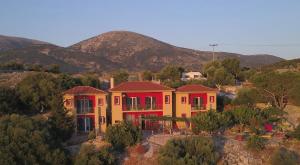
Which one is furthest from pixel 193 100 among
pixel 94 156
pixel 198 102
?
pixel 94 156

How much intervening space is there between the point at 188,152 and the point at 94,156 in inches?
242

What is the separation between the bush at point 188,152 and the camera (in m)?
25.3

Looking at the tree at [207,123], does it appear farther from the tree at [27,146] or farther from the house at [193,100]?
the tree at [27,146]

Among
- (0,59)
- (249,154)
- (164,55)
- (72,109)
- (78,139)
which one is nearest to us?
(249,154)

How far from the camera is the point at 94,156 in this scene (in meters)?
26.1

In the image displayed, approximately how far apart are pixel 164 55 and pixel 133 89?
115 meters

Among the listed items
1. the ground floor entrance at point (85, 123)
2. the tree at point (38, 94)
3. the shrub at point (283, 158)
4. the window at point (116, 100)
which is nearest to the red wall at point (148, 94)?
the window at point (116, 100)

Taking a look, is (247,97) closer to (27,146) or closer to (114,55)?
(27,146)

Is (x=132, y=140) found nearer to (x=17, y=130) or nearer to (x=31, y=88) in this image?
(x=17, y=130)

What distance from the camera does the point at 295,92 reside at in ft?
143

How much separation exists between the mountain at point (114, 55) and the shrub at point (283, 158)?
89.8 meters

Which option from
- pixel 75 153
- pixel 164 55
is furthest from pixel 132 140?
pixel 164 55

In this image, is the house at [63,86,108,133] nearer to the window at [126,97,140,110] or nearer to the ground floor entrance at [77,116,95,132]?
the ground floor entrance at [77,116,95,132]

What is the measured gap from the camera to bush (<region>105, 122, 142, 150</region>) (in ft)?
95.9
